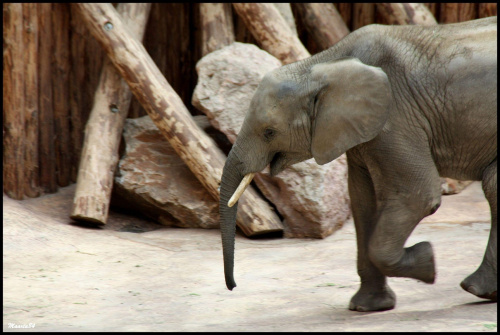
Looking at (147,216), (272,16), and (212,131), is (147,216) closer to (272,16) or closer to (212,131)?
(212,131)

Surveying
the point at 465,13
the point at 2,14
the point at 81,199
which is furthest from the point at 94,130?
the point at 465,13

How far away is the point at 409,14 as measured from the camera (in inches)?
313

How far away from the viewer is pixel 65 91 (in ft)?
25.2

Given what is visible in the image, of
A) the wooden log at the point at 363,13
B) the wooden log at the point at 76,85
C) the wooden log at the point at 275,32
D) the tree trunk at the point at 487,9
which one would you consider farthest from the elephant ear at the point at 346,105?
the tree trunk at the point at 487,9

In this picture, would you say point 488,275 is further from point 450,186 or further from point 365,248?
point 450,186

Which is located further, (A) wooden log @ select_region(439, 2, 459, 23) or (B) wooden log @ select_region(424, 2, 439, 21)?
(B) wooden log @ select_region(424, 2, 439, 21)

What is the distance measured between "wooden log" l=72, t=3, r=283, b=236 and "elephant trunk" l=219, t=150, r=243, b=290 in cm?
249

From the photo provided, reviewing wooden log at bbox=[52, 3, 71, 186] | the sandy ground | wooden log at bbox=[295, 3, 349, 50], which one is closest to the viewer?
the sandy ground

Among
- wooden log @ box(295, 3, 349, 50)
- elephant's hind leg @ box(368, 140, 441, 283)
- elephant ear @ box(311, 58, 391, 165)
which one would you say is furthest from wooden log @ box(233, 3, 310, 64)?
elephant's hind leg @ box(368, 140, 441, 283)

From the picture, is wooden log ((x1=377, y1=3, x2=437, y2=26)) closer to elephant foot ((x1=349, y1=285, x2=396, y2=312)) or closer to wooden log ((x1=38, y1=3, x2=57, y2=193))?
wooden log ((x1=38, y1=3, x2=57, y2=193))

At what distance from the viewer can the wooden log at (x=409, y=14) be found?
7.92 meters

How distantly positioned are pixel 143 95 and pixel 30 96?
1.21 metres

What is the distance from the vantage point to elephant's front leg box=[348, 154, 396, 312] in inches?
167

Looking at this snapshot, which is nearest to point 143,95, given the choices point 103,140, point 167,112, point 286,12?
point 167,112
